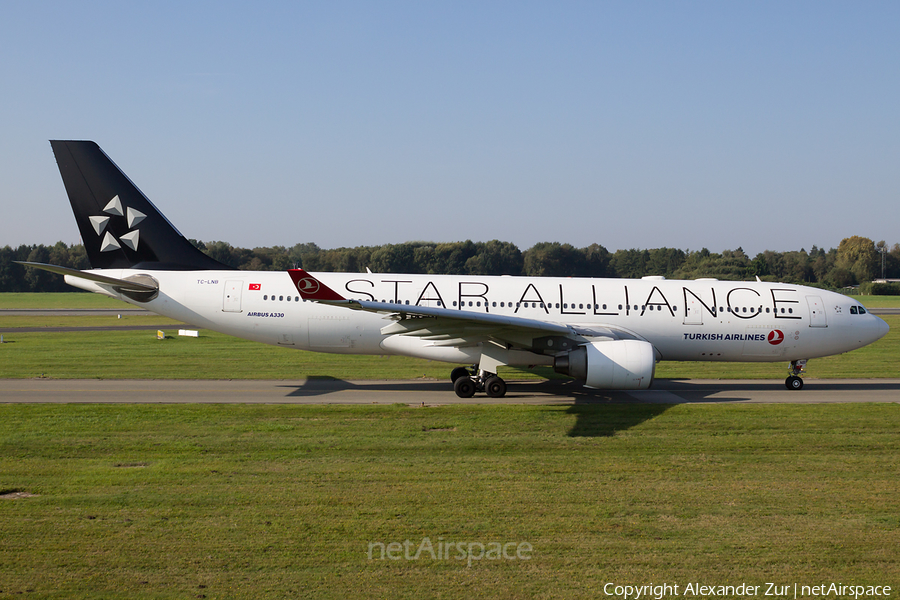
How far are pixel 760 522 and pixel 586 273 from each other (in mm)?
95667

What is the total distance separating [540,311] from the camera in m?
19.5

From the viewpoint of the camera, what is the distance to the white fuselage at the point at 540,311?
19125 mm

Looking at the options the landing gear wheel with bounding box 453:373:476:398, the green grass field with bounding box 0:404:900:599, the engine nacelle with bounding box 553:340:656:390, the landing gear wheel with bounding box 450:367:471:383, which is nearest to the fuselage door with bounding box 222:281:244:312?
the green grass field with bounding box 0:404:900:599

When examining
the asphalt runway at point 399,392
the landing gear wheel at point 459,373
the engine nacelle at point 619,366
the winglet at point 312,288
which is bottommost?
the asphalt runway at point 399,392

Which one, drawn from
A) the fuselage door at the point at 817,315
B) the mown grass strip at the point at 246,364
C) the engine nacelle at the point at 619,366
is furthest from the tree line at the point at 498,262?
the engine nacelle at the point at 619,366

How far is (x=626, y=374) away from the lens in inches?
633

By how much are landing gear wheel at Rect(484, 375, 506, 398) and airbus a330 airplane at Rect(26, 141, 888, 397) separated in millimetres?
189

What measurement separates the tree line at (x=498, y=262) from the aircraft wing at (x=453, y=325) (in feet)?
236

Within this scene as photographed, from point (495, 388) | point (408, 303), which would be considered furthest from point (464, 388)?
point (408, 303)

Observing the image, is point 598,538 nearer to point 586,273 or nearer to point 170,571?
point 170,571

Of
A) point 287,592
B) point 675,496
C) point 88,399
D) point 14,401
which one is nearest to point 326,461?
point 287,592

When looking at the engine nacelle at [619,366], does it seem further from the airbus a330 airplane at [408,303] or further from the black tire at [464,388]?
the black tire at [464,388]

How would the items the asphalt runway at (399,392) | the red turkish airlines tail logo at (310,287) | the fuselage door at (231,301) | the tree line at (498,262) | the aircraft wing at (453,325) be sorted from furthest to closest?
1. the tree line at (498,262)
2. the fuselage door at (231,301)
3. the asphalt runway at (399,392)
4. the aircraft wing at (453,325)
5. the red turkish airlines tail logo at (310,287)

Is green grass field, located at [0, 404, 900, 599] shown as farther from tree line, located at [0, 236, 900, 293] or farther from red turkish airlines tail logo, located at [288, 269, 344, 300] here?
tree line, located at [0, 236, 900, 293]
